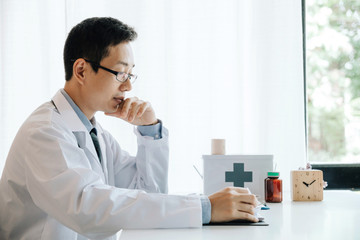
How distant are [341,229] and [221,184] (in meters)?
0.61

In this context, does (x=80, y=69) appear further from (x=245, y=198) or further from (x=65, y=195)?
(x=245, y=198)

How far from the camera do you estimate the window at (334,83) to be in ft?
7.34

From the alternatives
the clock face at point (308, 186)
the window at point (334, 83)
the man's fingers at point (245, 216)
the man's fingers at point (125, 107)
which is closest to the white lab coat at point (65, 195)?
the man's fingers at point (245, 216)

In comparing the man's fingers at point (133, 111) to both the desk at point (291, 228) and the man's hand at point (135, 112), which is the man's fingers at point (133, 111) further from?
the desk at point (291, 228)

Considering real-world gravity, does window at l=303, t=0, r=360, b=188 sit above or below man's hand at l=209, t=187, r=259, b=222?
above

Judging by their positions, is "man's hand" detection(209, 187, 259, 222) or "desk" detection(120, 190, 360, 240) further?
"man's hand" detection(209, 187, 259, 222)

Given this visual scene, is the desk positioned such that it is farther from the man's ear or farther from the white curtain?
the white curtain

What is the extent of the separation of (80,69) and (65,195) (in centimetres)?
51

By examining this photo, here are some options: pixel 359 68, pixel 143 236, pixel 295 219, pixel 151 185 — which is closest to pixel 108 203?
pixel 143 236

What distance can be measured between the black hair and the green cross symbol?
1.99 ft

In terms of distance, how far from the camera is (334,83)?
2.26 metres

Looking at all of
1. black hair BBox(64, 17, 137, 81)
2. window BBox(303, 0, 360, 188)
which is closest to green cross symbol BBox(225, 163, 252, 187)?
black hair BBox(64, 17, 137, 81)

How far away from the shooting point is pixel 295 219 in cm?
117

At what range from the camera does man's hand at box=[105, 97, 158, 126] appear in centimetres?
152
